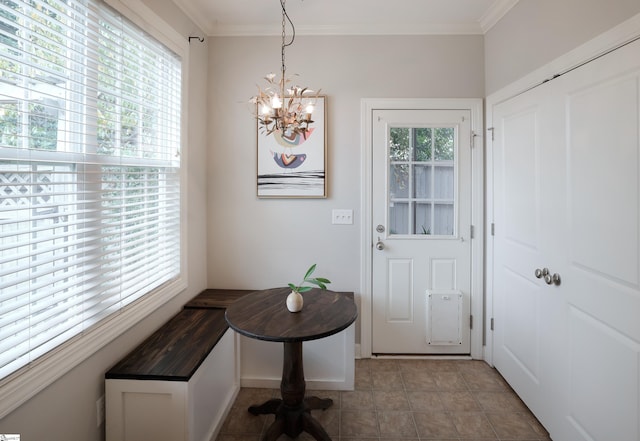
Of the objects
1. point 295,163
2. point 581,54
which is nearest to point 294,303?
point 295,163

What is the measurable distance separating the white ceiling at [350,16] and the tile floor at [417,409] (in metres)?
2.63

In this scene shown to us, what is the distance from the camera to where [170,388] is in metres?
1.42

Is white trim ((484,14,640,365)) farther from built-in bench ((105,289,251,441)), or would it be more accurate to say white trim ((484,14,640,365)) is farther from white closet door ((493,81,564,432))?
built-in bench ((105,289,251,441))

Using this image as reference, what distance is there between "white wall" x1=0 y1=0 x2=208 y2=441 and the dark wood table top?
0.54 meters

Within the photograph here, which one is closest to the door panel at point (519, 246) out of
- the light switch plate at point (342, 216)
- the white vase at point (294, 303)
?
the light switch plate at point (342, 216)

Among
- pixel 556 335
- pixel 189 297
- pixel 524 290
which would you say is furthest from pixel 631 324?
pixel 189 297

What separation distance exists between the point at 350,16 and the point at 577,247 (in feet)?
6.93

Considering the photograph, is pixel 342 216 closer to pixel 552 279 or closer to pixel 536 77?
pixel 552 279

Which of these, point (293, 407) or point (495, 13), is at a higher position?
point (495, 13)

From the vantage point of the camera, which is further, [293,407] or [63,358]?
[293,407]

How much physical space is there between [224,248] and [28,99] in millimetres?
1643

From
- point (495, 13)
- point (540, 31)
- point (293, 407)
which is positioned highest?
point (495, 13)

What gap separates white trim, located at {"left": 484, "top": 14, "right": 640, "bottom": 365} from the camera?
52.7 inches

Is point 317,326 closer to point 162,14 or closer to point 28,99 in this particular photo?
point 28,99
